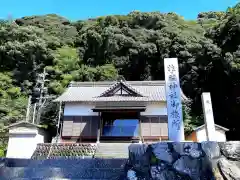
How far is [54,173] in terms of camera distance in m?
5.77

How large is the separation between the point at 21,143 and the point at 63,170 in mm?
11371

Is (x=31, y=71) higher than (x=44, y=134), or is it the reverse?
(x=31, y=71)

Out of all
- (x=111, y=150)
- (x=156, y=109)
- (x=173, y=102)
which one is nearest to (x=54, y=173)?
(x=173, y=102)

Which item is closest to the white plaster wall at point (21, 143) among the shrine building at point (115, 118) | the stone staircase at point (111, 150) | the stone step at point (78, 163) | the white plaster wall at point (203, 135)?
the shrine building at point (115, 118)

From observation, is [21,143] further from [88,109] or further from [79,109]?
[88,109]

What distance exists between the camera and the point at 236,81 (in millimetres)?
19969

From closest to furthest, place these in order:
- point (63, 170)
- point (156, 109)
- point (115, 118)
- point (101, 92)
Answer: point (63, 170) < point (156, 109) < point (115, 118) < point (101, 92)

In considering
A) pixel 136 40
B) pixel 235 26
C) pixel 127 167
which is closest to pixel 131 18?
pixel 136 40

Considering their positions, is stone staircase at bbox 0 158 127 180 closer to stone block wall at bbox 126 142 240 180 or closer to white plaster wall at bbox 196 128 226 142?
stone block wall at bbox 126 142 240 180

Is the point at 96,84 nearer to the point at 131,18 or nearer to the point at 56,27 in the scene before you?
the point at 131,18

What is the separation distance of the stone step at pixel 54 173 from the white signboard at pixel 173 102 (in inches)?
64.8

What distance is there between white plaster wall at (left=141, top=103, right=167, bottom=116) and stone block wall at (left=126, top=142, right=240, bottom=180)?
1250 cm

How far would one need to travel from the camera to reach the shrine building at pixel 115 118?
1656cm

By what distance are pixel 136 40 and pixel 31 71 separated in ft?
47.6
